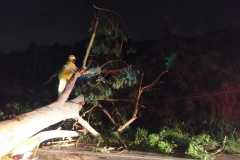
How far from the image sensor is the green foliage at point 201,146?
8.07 m

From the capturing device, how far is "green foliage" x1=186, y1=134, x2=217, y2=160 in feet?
26.5

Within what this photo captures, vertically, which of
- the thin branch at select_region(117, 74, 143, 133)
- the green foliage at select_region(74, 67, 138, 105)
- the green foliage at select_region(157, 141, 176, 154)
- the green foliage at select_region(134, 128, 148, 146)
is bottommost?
the green foliage at select_region(157, 141, 176, 154)

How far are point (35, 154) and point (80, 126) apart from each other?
193 cm

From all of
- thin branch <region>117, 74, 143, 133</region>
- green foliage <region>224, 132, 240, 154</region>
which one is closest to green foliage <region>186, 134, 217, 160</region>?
green foliage <region>224, 132, 240, 154</region>

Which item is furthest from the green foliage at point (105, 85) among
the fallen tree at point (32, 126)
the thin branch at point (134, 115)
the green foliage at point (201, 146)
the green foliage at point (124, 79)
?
the green foliage at point (201, 146)

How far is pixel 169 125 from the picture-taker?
961cm

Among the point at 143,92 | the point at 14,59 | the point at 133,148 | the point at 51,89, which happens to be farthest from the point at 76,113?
the point at 14,59

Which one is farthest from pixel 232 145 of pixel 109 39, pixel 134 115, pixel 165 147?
pixel 109 39

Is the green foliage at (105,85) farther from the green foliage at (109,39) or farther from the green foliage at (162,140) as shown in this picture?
the green foliage at (162,140)

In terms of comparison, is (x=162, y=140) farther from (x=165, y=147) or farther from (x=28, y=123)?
(x=28, y=123)

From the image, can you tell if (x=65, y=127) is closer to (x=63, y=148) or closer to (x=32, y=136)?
(x=63, y=148)

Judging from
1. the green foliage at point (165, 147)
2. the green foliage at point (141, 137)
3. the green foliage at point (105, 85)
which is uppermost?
the green foliage at point (105, 85)

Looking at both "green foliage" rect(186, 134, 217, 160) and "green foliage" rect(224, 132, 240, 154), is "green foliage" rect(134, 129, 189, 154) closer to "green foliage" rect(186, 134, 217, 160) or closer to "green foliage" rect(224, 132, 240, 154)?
"green foliage" rect(186, 134, 217, 160)

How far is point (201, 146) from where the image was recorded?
8328 mm
